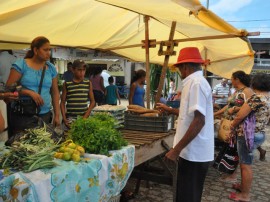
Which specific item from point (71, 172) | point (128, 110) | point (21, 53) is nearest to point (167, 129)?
point (128, 110)

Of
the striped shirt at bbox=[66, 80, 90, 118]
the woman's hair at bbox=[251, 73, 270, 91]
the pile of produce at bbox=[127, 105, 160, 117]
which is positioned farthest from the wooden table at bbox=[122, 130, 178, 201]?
the woman's hair at bbox=[251, 73, 270, 91]

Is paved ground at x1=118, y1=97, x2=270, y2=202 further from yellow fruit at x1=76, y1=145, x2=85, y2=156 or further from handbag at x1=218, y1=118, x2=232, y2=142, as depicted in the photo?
yellow fruit at x1=76, y1=145, x2=85, y2=156

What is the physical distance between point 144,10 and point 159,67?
606 cm

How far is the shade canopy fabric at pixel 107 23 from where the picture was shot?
3.62m

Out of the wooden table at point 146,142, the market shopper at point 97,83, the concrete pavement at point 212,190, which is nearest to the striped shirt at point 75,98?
the wooden table at point 146,142

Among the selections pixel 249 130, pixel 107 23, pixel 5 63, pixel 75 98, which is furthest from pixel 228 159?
pixel 5 63

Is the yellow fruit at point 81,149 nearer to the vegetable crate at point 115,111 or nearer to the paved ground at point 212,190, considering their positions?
the vegetable crate at point 115,111

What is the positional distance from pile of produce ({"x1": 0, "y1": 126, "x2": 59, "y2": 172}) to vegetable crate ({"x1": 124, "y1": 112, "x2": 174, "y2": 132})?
1735mm

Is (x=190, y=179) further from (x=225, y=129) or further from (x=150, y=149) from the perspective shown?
(x=225, y=129)

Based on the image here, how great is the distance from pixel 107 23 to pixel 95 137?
351cm

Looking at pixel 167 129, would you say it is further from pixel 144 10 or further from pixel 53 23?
pixel 53 23

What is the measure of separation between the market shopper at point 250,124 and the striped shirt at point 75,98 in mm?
2336

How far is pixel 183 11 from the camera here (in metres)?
3.71

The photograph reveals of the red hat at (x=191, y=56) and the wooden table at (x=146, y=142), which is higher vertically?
the red hat at (x=191, y=56)
